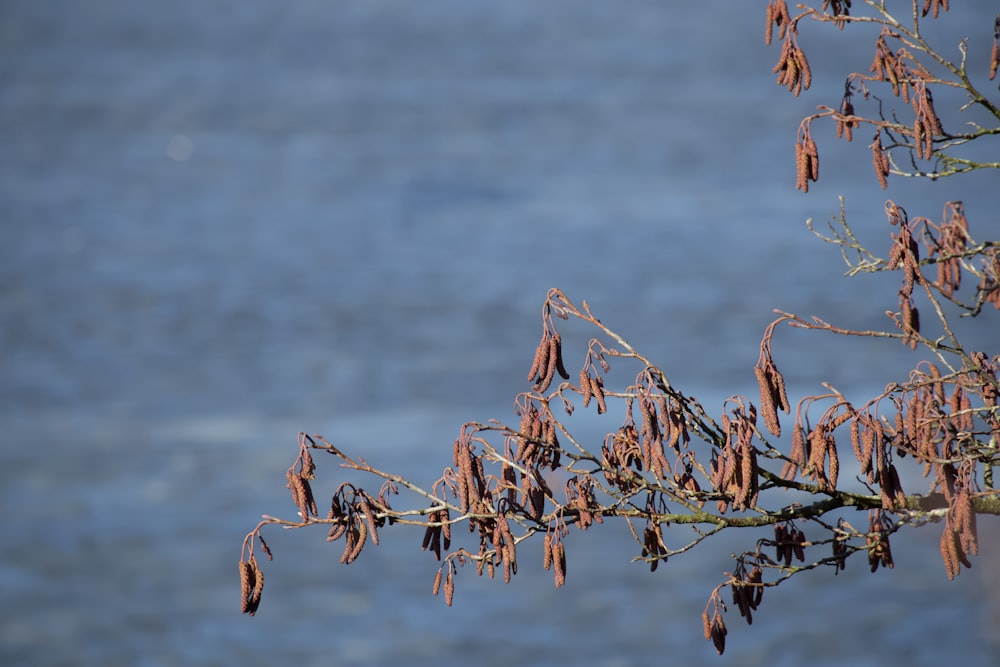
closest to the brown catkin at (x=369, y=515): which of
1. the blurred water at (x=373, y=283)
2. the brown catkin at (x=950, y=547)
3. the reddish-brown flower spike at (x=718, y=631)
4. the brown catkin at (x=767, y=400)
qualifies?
the reddish-brown flower spike at (x=718, y=631)

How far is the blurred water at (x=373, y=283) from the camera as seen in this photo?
2330 cm

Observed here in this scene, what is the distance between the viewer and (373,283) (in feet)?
115

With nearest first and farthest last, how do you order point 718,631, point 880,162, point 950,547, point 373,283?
point 950,547, point 718,631, point 880,162, point 373,283

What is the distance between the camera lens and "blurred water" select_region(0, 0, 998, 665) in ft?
76.4

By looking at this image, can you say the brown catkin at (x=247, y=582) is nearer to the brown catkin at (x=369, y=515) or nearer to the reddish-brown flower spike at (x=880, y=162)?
the brown catkin at (x=369, y=515)

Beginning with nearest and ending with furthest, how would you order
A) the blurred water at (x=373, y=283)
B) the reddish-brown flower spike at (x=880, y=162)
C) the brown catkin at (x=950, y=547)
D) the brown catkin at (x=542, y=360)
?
1. the brown catkin at (x=950, y=547)
2. the brown catkin at (x=542, y=360)
3. the reddish-brown flower spike at (x=880, y=162)
4. the blurred water at (x=373, y=283)

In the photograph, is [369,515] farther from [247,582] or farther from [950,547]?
[950,547]

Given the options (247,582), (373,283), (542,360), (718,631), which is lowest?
(718,631)

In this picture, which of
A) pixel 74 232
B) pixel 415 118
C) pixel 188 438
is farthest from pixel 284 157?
pixel 188 438


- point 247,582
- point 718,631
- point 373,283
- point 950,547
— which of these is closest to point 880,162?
point 950,547

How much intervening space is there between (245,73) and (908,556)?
29.3 metres

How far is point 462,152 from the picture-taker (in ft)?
140

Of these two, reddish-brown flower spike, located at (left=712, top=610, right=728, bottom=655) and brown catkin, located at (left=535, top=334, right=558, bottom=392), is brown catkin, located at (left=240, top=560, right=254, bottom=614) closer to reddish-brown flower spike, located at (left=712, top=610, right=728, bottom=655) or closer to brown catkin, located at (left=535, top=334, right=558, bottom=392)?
brown catkin, located at (left=535, top=334, right=558, bottom=392)

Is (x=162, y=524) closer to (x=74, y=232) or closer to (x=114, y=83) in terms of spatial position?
(x=74, y=232)
